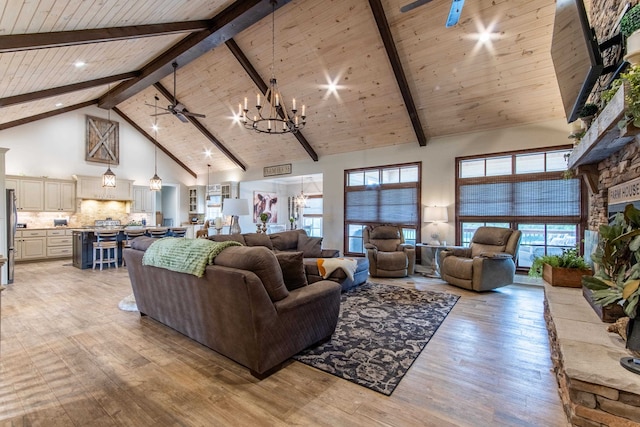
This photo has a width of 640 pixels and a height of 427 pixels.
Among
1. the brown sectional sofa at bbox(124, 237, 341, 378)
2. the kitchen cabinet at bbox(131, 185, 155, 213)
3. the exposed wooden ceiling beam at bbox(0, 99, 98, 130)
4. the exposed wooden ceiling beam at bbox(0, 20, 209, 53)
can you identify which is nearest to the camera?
the brown sectional sofa at bbox(124, 237, 341, 378)

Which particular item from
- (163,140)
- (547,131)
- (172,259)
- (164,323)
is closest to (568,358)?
(172,259)

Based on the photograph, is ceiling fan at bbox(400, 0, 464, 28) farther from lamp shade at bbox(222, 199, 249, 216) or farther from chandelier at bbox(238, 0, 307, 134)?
lamp shade at bbox(222, 199, 249, 216)

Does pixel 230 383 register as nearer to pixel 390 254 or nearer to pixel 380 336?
pixel 380 336

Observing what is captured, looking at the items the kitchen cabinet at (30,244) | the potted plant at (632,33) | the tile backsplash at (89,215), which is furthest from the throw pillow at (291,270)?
the tile backsplash at (89,215)

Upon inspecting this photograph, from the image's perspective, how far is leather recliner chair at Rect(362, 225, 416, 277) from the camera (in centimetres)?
560

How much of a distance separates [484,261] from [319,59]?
4.35 metres

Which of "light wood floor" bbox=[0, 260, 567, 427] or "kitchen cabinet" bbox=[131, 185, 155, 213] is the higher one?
"kitchen cabinet" bbox=[131, 185, 155, 213]

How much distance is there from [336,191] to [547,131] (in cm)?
441

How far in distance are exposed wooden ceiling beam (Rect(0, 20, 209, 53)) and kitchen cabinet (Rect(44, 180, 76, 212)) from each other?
6124 millimetres

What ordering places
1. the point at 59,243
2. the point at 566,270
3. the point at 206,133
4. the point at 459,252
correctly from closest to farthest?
the point at 566,270, the point at 459,252, the point at 59,243, the point at 206,133

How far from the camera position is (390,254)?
5645mm

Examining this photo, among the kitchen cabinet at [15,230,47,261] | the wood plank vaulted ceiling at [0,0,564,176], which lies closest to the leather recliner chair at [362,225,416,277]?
the wood plank vaulted ceiling at [0,0,564,176]

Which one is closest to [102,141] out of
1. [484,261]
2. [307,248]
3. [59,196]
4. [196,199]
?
[59,196]

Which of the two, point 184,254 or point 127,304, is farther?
point 127,304
